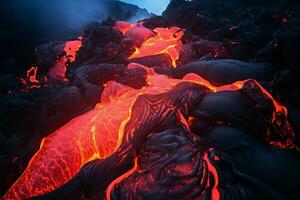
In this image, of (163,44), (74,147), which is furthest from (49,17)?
(74,147)

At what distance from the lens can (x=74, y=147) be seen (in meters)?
4.23

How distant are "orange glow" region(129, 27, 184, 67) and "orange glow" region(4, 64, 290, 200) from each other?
3149 millimetres

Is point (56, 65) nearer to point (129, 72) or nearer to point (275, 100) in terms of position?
point (129, 72)

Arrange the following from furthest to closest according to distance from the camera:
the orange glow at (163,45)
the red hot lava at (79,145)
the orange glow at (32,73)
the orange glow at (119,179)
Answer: the orange glow at (32,73) < the orange glow at (163,45) < the red hot lava at (79,145) < the orange glow at (119,179)

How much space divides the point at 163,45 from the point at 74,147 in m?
5.34

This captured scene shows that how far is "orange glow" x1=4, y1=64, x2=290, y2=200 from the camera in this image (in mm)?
3951

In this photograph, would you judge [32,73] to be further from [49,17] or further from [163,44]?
[49,17]

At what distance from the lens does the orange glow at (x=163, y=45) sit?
7.95m

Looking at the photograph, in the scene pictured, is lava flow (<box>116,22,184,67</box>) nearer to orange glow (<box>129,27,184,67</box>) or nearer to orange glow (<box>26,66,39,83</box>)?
orange glow (<box>129,27,184,67</box>)

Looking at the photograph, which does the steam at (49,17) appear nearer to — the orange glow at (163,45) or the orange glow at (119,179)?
the orange glow at (163,45)

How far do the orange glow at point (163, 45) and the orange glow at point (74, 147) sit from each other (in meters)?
3.15

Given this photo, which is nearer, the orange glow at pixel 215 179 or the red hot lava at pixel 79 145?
the orange glow at pixel 215 179

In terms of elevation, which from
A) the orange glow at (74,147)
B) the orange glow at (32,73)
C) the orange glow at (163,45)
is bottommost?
the orange glow at (32,73)

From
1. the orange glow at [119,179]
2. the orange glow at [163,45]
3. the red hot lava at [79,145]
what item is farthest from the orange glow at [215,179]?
the orange glow at [163,45]
